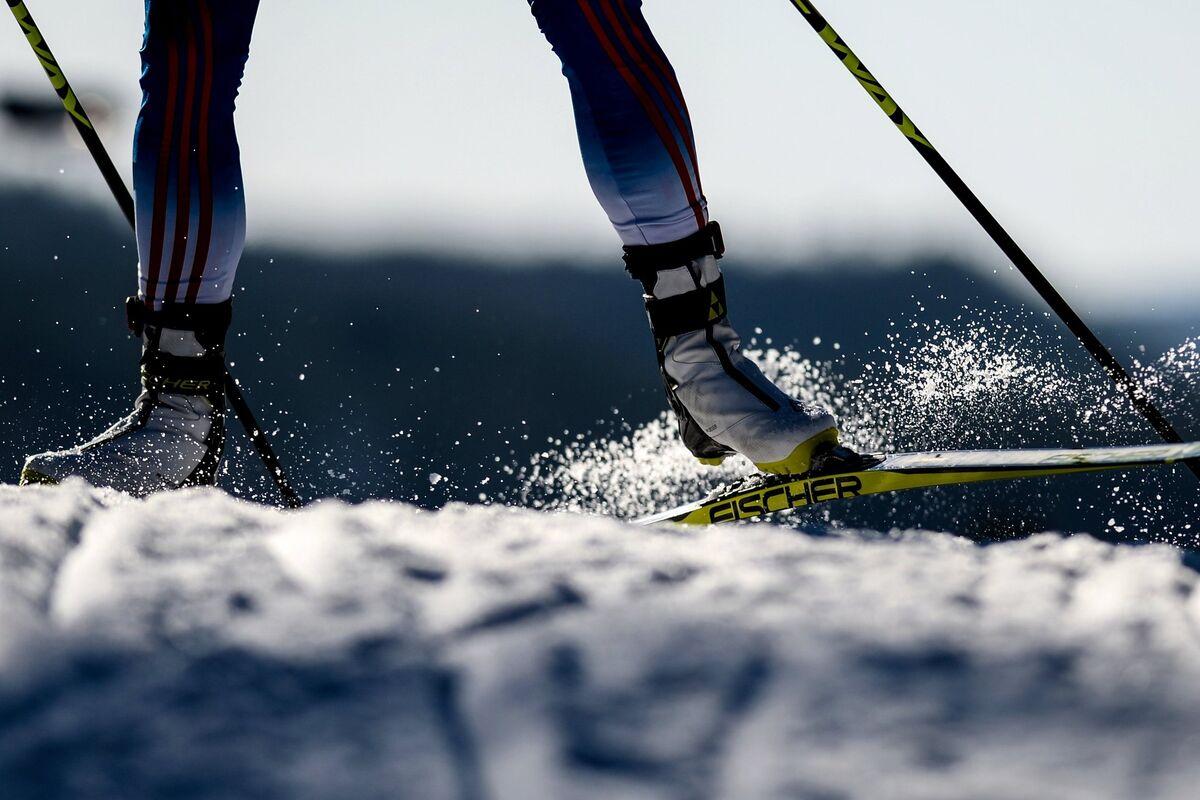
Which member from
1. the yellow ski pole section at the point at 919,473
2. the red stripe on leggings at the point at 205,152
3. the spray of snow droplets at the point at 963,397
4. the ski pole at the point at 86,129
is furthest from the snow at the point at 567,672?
the ski pole at the point at 86,129

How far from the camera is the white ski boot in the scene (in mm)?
2397

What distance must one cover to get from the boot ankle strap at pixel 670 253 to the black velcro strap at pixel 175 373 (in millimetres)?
1049

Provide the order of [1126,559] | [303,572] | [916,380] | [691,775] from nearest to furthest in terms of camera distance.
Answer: [691,775]
[303,572]
[1126,559]
[916,380]

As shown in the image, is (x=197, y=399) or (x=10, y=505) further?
(x=197, y=399)

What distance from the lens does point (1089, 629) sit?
79cm

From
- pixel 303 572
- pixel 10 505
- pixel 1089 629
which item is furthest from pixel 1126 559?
→ pixel 10 505

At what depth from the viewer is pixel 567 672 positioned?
71cm

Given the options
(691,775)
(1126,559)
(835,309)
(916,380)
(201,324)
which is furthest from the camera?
(835,309)

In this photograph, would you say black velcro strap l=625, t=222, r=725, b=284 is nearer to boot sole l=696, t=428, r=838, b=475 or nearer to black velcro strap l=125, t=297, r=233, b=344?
boot sole l=696, t=428, r=838, b=475

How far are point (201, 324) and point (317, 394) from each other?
50.0 m

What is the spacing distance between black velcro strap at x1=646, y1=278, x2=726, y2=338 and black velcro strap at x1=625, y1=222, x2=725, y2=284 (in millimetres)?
70

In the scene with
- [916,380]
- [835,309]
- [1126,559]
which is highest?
[1126,559]

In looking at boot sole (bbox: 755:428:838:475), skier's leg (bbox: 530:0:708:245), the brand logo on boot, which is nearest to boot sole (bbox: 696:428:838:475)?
boot sole (bbox: 755:428:838:475)

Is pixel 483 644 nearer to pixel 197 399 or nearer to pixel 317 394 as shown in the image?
pixel 197 399
